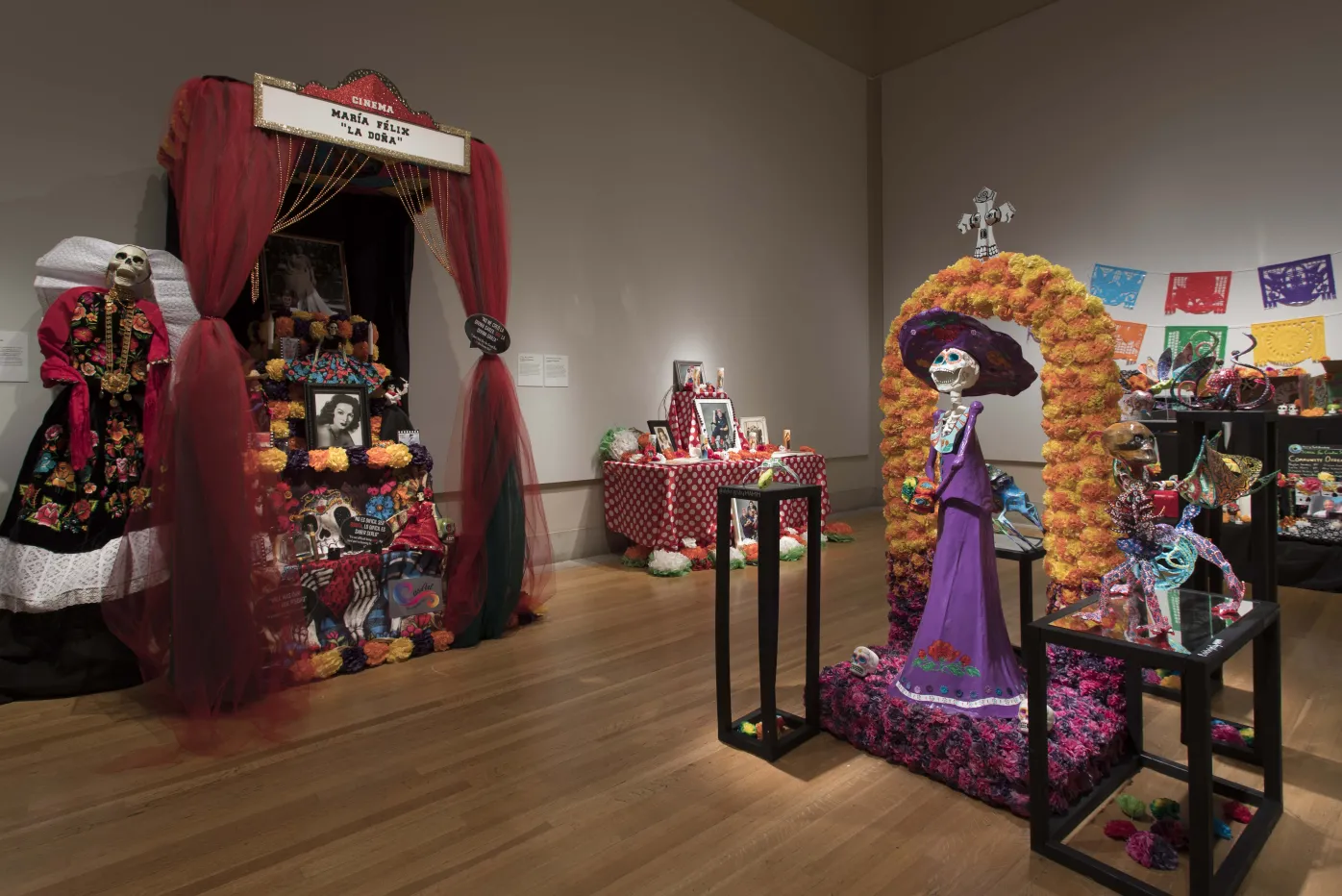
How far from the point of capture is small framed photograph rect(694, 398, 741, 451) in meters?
6.32

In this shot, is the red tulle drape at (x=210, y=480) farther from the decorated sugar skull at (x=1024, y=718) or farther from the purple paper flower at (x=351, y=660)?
the decorated sugar skull at (x=1024, y=718)

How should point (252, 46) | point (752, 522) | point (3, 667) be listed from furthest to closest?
point (752, 522) → point (252, 46) → point (3, 667)

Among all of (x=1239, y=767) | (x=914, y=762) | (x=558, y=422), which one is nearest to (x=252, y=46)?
(x=558, y=422)

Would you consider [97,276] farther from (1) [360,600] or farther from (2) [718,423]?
(2) [718,423]

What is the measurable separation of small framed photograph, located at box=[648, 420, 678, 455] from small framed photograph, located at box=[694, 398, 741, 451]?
263 millimetres

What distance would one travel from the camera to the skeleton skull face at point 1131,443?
2002mm

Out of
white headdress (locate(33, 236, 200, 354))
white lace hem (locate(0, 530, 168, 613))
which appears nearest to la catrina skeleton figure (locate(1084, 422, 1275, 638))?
white lace hem (locate(0, 530, 168, 613))

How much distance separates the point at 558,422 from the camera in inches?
227

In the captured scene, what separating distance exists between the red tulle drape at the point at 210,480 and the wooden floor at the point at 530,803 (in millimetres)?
309

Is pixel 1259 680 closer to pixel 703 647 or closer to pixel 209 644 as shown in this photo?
pixel 703 647

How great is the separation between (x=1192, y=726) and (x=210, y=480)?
322cm

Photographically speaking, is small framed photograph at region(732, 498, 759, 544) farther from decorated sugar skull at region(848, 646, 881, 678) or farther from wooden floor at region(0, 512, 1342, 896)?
decorated sugar skull at region(848, 646, 881, 678)

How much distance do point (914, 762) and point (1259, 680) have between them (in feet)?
3.35

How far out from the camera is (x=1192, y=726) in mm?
1707
